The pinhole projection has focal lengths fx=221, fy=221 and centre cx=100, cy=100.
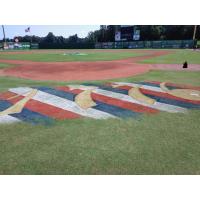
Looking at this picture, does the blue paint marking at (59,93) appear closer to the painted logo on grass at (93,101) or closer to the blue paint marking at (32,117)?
the painted logo on grass at (93,101)

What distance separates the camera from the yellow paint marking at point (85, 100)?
24.0ft

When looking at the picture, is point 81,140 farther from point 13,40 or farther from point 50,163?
point 13,40

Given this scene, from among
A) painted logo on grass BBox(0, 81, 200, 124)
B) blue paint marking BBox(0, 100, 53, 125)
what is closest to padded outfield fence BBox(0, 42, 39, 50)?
painted logo on grass BBox(0, 81, 200, 124)

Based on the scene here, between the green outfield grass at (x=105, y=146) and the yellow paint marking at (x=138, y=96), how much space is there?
1.38m

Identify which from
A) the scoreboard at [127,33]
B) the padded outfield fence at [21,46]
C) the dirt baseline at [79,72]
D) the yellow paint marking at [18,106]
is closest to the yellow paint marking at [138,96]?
the dirt baseline at [79,72]

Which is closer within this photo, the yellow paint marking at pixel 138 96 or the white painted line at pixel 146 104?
the white painted line at pixel 146 104

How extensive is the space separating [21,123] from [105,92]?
3.89 metres

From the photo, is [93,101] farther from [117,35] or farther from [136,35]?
[117,35]

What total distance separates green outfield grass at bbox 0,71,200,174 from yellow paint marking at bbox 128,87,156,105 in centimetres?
138

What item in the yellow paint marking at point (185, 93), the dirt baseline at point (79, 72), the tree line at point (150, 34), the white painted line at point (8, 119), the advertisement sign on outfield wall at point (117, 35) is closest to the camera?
the white painted line at point (8, 119)

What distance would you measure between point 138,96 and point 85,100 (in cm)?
202

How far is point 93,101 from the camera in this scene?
25.3 ft

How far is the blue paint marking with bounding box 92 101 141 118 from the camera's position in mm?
6563
